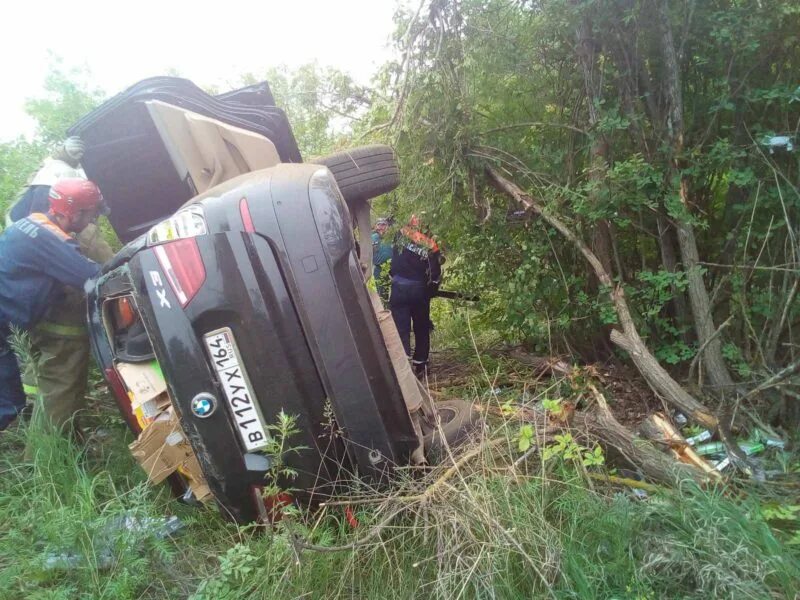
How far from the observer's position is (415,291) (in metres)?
4.32

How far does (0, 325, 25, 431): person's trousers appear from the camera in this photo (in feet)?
9.77

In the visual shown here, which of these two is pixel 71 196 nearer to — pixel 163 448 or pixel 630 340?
pixel 163 448

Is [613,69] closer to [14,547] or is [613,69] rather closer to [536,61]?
[536,61]

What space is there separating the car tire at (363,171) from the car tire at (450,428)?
1244mm

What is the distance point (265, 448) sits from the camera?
1.99m

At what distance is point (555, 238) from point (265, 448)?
2252 millimetres

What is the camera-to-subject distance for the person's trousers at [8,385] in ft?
9.77

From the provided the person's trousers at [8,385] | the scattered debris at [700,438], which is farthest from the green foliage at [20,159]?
the scattered debris at [700,438]

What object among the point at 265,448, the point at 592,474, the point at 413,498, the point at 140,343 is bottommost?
the point at 592,474

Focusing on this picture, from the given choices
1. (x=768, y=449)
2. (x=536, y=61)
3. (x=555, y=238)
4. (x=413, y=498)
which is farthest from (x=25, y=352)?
(x=768, y=449)

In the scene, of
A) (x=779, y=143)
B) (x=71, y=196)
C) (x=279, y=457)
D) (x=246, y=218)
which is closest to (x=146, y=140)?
(x=71, y=196)

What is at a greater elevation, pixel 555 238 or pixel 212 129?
pixel 212 129

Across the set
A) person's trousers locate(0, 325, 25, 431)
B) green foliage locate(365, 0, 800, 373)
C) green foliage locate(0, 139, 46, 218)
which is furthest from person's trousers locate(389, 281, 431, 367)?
green foliage locate(0, 139, 46, 218)

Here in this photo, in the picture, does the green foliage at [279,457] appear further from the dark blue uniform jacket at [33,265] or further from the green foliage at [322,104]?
the green foliage at [322,104]
